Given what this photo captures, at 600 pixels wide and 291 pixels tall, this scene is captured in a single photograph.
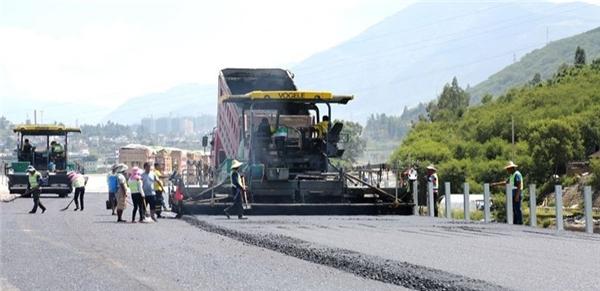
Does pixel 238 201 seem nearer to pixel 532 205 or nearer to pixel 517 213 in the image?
pixel 517 213

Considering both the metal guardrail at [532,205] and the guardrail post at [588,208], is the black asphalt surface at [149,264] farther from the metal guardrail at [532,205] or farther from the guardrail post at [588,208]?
the guardrail post at [588,208]

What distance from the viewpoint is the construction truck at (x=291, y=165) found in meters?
28.1

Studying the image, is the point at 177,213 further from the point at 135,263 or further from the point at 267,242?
the point at 135,263

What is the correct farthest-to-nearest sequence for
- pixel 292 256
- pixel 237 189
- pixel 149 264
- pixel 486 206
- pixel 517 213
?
pixel 486 206 → pixel 237 189 → pixel 517 213 → pixel 292 256 → pixel 149 264

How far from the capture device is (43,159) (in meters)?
48.3

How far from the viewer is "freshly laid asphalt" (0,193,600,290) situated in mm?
13227

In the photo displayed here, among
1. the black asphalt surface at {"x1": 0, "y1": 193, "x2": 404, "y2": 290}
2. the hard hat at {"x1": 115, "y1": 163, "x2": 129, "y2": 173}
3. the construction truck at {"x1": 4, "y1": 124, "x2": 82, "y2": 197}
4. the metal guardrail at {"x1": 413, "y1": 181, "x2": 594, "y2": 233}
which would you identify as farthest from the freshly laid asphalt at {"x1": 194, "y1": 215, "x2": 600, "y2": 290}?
the construction truck at {"x1": 4, "y1": 124, "x2": 82, "y2": 197}

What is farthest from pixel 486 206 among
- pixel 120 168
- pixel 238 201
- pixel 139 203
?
pixel 120 168

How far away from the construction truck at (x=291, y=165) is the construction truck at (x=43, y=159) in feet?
56.5

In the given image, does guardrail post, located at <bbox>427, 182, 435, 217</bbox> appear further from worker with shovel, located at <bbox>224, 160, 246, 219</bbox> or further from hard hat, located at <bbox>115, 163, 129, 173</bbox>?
hard hat, located at <bbox>115, 163, 129, 173</bbox>

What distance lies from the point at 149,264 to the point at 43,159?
3425 cm

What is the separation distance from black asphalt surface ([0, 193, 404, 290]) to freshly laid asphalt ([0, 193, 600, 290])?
1 centimetres

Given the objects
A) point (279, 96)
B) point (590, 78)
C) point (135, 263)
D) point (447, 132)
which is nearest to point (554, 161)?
point (447, 132)

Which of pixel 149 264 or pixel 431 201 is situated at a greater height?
pixel 431 201
